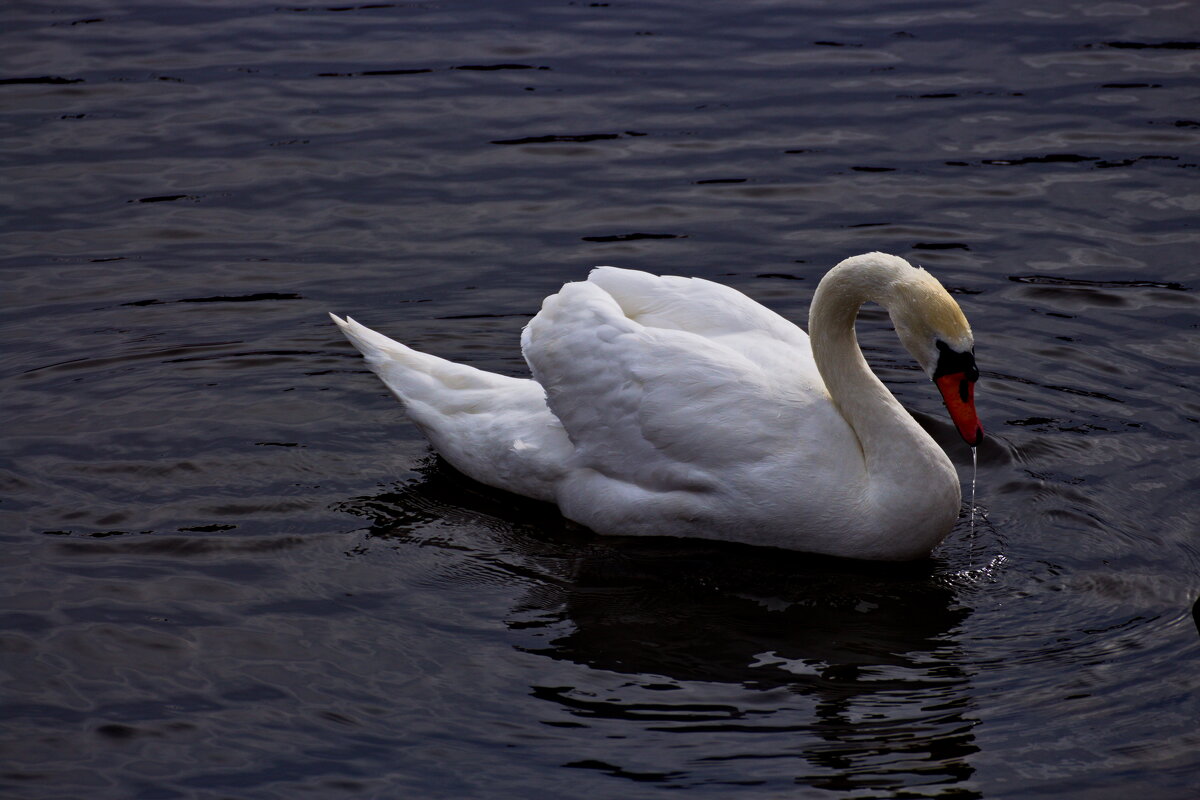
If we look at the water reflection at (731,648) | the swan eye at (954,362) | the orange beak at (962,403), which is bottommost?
the water reflection at (731,648)

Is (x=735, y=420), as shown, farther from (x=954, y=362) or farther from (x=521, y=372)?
(x=521, y=372)

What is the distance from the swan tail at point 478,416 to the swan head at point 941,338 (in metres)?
1.99

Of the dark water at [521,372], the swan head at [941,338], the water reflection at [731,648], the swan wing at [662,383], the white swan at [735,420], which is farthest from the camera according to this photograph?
the swan wing at [662,383]

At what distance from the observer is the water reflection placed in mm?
6738

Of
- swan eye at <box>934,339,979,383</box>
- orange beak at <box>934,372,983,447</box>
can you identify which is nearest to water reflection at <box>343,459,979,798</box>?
orange beak at <box>934,372,983,447</box>

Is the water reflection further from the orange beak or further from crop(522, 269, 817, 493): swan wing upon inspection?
the orange beak

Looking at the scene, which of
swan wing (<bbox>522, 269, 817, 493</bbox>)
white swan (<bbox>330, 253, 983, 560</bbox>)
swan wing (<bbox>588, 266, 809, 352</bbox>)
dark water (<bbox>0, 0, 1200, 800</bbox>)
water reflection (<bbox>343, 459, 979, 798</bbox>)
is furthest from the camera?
swan wing (<bbox>588, 266, 809, 352</bbox>)

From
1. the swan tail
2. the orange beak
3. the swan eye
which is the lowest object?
the swan tail

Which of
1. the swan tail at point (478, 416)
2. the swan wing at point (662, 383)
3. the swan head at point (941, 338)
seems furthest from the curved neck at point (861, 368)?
the swan tail at point (478, 416)

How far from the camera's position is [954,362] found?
7895 millimetres

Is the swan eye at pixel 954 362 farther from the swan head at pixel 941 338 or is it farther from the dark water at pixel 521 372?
the dark water at pixel 521 372

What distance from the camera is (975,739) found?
6.82 metres

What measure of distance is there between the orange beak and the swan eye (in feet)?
0.06

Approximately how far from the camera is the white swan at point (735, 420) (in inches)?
320
